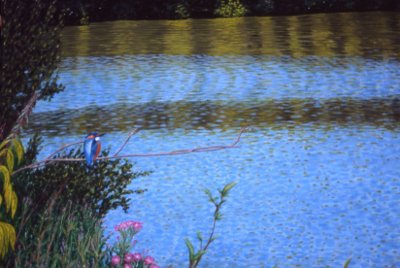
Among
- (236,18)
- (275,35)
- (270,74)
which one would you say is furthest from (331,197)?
(236,18)

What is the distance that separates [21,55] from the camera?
7.64 m

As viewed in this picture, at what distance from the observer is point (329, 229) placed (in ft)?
30.5

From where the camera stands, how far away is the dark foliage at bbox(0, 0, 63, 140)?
7.53 meters

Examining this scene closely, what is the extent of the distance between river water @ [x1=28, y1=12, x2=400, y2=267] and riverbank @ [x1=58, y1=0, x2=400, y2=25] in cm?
714

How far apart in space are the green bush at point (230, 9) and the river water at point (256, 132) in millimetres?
6978

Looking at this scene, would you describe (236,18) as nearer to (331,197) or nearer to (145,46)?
(145,46)

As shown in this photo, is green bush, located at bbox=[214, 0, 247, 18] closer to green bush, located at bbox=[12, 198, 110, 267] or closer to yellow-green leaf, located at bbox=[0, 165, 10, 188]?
green bush, located at bbox=[12, 198, 110, 267]

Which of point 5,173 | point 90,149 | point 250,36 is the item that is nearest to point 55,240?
point 90,149

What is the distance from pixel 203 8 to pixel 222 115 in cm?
2004

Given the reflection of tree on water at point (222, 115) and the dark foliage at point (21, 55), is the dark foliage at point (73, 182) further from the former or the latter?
the reflection of tree on water at point (222, 115)

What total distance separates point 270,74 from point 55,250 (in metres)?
13.6

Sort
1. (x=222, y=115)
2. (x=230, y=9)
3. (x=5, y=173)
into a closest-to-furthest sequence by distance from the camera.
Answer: (x=5, y=173), (x=222, y=115), (x=230, y=9)

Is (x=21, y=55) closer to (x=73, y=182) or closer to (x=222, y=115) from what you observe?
(x=73, y=182)

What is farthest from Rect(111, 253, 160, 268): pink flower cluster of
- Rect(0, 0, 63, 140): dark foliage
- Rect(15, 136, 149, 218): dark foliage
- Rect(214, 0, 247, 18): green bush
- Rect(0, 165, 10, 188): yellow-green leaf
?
A: Rect(214, 0, 247, 18): green bush
